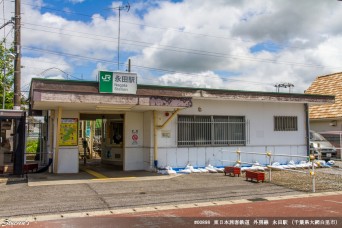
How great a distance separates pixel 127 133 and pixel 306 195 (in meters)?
8.30

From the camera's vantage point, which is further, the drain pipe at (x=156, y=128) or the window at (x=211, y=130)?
the window at (x=211, y=130)

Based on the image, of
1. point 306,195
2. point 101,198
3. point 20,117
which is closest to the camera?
point 101,198

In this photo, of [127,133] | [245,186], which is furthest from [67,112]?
[245,186]

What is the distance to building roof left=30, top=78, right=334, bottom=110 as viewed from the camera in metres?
12.6

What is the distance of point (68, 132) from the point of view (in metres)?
15.6

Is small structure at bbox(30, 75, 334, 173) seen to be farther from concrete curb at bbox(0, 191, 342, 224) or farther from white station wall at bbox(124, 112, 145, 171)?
concrete curb at bbox(0, 191, 342, 224)

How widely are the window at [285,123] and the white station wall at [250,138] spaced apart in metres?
0.18

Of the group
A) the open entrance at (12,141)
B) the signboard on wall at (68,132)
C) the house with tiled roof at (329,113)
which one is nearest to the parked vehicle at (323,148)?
the house with tiled roof at (329,113)

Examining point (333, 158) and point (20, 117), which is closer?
point (20, 117)

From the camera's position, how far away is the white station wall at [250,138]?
54.1 feet

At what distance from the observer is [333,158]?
70.5 feet

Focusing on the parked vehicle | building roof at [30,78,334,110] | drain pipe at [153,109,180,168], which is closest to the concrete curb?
building roof at [30,78,334,110]

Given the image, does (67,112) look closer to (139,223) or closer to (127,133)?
(127,133)

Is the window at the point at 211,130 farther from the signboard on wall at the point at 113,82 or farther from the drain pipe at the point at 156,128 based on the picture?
the signboard on wall at the point at 113,82
